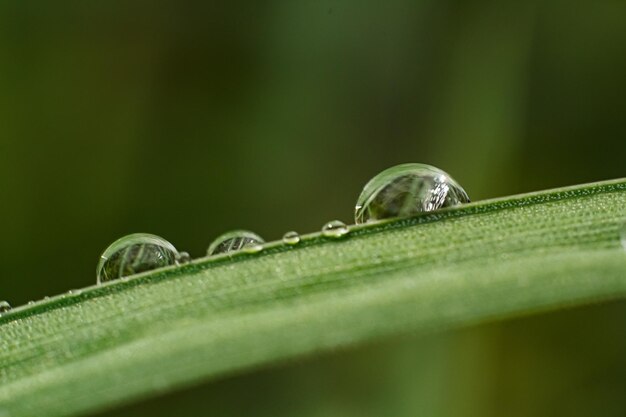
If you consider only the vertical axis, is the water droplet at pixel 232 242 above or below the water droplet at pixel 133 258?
above

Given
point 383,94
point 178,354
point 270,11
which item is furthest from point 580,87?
point 178,354

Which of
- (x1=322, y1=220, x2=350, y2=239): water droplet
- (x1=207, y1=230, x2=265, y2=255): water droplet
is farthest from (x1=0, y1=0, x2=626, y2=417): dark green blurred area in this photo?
(x1=322, y1=220, x2=350, y2=239): water droplet

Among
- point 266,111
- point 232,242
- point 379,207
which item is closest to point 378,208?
point 379,207

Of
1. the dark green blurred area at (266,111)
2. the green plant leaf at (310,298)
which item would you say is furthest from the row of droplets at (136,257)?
the dark green blurred area at (266,111)

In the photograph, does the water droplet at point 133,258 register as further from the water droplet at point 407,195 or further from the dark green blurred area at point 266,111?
the dark green blurred area at point 266,111

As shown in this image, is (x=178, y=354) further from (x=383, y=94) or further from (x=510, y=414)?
(x=383, y=94)

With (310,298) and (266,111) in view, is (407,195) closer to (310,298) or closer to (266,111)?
(310,298)

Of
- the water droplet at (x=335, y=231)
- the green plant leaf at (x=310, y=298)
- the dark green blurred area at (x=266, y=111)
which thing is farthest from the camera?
the dark green blurred area at (x=266, y=111)
